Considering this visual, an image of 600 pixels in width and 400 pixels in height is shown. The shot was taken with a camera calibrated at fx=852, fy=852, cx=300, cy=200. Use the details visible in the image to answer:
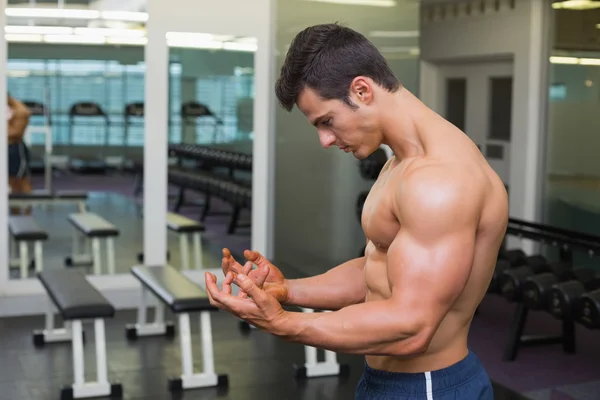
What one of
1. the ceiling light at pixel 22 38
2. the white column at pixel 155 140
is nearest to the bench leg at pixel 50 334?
the white column at pixel 155 140

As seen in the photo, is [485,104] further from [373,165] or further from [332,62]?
[332,62]

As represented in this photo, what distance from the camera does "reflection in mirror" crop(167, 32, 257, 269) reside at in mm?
5000

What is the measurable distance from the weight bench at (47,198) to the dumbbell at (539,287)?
2760 mm

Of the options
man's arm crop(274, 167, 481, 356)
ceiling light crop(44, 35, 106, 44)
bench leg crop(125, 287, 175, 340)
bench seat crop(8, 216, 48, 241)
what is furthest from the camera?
ceiling light crop(44, 35, 106, 44)

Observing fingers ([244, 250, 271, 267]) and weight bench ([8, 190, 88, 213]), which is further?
weight bench ([8, 190, 88, 213])

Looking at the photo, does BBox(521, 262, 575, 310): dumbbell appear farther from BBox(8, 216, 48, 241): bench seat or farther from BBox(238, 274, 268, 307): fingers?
BBox(238, 274, 268, 307): fingers

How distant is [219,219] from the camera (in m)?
5.28

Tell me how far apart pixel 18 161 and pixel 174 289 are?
62.7 inches

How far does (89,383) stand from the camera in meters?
3.57

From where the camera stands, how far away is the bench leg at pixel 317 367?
12.5 feet

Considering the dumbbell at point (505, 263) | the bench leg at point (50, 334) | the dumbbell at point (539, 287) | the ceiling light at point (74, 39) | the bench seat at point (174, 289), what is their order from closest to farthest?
the bench seat at point (174, 289), the dumbbell at point (539, 287), the dumbbell at point (505, 263), the bench leg at point (50, 334), the ceiling light at point (74, 39)

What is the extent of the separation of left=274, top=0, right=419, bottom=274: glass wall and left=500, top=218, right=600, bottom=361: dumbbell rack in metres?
1.30

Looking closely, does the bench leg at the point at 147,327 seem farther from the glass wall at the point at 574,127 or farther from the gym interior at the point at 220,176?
the glass wall at the point at 574,127

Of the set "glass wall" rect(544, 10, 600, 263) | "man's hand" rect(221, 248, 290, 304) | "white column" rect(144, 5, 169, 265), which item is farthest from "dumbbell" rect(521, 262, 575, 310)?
"man's hand" rect(221, 248, 290, 304)
